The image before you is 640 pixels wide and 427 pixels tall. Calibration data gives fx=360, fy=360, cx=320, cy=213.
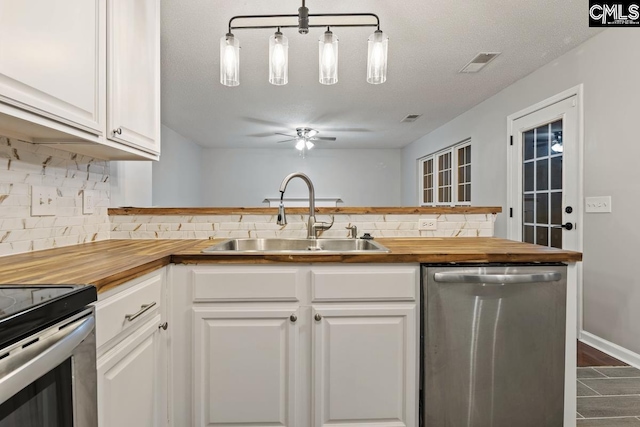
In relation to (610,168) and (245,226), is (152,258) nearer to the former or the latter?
(245,226)

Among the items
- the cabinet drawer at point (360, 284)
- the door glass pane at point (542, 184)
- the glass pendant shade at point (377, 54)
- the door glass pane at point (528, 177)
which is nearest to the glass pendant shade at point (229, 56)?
the glass pendant shade at point (377, 54)

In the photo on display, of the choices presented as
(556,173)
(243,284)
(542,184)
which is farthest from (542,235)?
(243,284)

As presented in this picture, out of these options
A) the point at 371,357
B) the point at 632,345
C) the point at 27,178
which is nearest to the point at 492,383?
the point at 371,357

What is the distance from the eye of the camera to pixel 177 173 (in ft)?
20.3

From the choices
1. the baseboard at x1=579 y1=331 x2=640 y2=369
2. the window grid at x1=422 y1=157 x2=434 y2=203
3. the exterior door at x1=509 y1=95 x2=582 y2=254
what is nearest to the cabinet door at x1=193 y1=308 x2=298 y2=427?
the baseboard at x1=579 y1=331 x2=640 y2=369

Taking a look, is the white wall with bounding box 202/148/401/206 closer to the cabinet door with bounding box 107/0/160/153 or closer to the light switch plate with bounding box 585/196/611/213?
the light switch plate with bounding box 585/196/611/213

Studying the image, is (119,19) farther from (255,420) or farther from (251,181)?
(251,181)

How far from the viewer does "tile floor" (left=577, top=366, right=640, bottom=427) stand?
1.72m

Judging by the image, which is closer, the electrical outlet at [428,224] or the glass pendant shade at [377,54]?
the glass pendant shade at [377,54]

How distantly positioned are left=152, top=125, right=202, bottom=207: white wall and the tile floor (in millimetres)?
5126

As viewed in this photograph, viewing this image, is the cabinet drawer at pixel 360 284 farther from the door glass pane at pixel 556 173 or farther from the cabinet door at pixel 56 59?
the door glass pane at pixel 556 173

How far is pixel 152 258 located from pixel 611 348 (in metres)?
3.03

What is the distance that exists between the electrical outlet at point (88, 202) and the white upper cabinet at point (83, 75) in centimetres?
21

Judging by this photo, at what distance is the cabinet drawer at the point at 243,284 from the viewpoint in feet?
4.58
